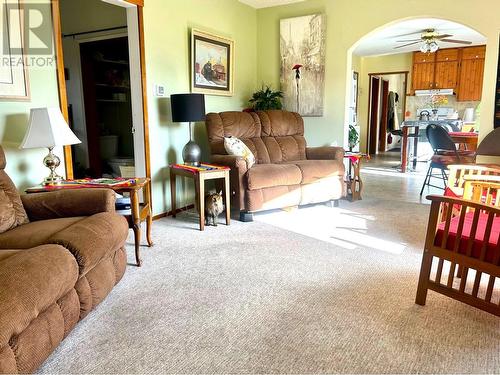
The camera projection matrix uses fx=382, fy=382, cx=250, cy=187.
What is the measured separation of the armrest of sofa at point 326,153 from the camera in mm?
4570

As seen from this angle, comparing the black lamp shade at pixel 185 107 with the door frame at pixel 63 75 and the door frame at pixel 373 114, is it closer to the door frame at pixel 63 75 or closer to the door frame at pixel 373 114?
the door frame at pixel 63 75

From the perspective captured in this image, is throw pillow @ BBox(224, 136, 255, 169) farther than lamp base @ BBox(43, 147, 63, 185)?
Yes

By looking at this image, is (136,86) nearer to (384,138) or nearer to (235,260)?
(235,260)

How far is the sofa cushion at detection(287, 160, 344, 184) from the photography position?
423cm

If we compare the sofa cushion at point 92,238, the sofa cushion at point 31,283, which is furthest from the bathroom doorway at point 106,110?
the sofa cushion at point 31,283

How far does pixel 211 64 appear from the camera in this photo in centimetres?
456

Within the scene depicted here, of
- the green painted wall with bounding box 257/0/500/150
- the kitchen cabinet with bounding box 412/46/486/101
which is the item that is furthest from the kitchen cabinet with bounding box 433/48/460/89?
the green painted wall with bounding box 257/0/500/150

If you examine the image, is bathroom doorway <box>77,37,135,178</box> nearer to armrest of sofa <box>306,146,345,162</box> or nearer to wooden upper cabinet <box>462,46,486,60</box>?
armrest of sofa <box>306,146,345,162</box>

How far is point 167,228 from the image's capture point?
3730 mm

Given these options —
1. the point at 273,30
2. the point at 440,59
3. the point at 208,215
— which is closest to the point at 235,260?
the point at 208,215

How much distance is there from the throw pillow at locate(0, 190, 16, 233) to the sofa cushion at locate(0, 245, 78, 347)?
0.57 metres

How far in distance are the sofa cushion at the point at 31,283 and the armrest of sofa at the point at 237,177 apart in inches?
89.1

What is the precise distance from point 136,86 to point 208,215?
4.81 feet

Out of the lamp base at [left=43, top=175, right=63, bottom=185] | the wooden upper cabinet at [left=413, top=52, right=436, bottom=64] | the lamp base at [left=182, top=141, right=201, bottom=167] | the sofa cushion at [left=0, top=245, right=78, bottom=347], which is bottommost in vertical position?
the sofa cushion at [left=0, top=245, right=78, bottom=347]
